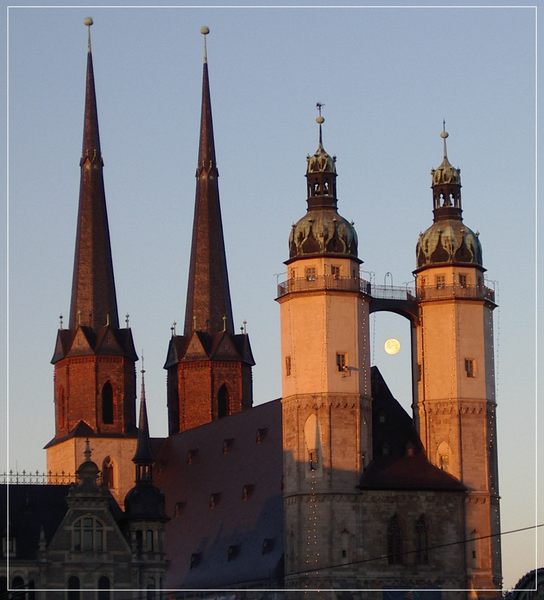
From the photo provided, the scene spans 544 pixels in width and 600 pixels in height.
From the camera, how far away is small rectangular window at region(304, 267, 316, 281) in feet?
431

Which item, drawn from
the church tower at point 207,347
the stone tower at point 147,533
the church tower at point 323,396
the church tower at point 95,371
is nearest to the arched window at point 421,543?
the church tower at point 323,396

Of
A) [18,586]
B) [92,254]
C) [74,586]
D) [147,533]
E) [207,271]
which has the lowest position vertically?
[74,586]

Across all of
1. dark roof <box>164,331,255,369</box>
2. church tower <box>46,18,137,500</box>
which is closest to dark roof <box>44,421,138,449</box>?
church tower <box>46,18,137,500</box>

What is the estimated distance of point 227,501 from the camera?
142875mm

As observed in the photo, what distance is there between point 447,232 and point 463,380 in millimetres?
8924

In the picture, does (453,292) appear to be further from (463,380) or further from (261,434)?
(261,434)

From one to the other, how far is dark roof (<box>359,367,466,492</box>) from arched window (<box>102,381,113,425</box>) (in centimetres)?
2395

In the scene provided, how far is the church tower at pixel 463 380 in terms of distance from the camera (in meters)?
132

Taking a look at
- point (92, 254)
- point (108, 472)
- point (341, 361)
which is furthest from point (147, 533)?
point (92, 254)

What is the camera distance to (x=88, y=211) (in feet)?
513

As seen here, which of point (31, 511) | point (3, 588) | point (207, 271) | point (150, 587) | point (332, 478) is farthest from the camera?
point (207, 271)

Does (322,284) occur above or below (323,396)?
above

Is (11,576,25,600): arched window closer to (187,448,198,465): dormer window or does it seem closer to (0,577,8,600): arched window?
(0,577,8,600): arched window

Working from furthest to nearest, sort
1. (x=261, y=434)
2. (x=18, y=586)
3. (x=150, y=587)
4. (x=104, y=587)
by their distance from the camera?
1. (x=261, y=434)
2. (x=150, y=587)
3. (x=104, y=587)
4. (x=18, y=586)
